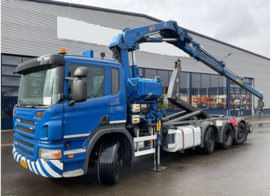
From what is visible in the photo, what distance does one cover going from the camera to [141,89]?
235 inches

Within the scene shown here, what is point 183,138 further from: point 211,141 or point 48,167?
point 48,167

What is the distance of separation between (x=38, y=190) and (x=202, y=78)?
76.0ft

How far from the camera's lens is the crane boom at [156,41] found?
644 centimetres

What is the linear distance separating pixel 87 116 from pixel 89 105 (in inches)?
8.6

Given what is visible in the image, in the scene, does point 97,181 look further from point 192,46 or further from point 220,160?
point 192,46

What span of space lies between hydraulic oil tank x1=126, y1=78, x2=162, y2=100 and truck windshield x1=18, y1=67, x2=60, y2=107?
209 cm

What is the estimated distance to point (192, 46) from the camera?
30.6 ft

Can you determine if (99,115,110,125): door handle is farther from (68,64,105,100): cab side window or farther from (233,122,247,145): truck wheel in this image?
(233,122,247,145): truck wheel

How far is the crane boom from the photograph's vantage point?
6.44 metres

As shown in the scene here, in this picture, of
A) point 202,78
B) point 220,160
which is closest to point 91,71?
point 220,160

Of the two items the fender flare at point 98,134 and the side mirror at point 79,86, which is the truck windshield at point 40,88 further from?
the fender flare at point 98,134

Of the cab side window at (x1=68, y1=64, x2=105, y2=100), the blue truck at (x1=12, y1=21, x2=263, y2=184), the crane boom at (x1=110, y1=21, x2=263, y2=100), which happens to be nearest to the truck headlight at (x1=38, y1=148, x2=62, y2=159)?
the blue truck at (x1=12, y1=21, x2=263, y2=184)

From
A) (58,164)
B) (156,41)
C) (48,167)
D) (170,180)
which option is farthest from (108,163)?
(156,41)

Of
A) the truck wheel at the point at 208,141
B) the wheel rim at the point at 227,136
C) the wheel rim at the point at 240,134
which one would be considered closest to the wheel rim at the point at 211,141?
the truck wheel at the point at 208,141
